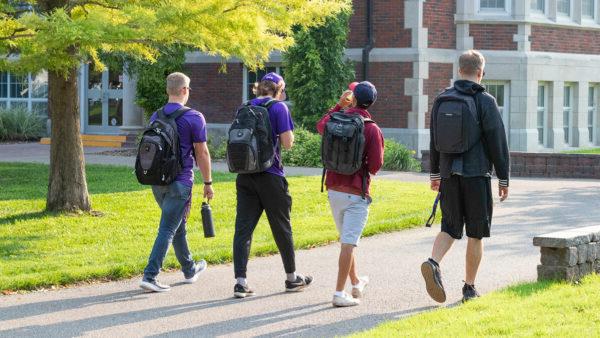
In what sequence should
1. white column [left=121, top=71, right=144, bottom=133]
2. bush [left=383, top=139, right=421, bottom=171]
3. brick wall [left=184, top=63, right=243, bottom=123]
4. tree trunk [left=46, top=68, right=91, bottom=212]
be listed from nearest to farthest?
tree trunk [left=46, top=68, right=91, bottom=212], bush [left=383, top=139, right=421, bottom=171], brick wall [left=184, top=63, right=243, bottom=123], white column [left=121, top=71, right=144, bottom=133]

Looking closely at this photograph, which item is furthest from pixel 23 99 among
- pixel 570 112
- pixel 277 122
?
pixel 277 122

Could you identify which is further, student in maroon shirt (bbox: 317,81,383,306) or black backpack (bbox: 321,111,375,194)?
student in maroon shirt (bbox: 317,81,383,306)

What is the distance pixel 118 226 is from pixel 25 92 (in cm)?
2119

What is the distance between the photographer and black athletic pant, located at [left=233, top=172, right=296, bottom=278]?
9.15 metres

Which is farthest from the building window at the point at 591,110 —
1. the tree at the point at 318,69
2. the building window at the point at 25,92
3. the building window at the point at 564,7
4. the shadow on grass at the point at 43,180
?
the building window at the point at 25,92

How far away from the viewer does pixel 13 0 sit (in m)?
14.4

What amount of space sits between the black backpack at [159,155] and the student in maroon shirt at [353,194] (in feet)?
4.16

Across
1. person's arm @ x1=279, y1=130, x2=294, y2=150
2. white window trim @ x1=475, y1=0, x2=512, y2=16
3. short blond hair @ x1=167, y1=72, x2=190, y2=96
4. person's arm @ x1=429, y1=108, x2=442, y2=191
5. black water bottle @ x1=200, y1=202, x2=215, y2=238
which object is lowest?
black water bottle @ x1=200, y1=202, x2=215, y2=238

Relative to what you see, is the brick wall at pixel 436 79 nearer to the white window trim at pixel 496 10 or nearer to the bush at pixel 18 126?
the white window trim at pixel 496 10

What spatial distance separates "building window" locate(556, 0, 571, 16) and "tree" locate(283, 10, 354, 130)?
577 centimetres

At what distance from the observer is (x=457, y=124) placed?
8.38 meters

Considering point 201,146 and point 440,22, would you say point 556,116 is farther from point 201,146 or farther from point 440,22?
point 201,146

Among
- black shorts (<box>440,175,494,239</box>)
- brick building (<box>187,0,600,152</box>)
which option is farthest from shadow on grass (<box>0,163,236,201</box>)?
black shorts (<box>440,175,494,239</box>)

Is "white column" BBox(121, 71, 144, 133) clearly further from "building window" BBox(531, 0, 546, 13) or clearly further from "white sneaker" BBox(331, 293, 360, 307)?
"white sneaker" BBox(331, 293, 360, 307)
